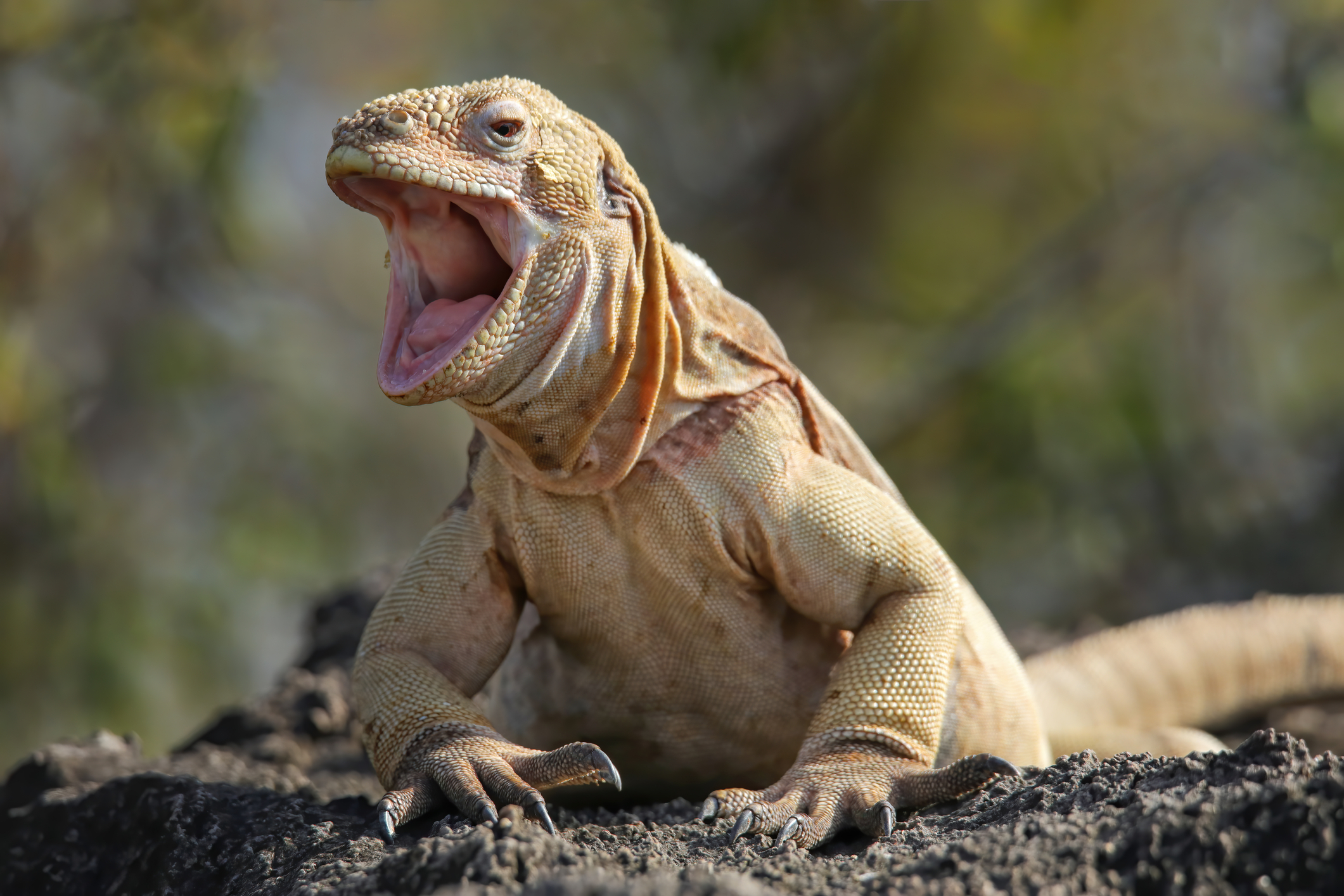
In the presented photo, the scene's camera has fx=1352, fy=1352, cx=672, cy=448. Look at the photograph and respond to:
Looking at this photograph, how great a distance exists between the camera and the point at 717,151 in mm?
15781

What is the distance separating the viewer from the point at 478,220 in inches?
148

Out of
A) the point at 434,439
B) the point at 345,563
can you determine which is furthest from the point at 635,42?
the point at 345,563

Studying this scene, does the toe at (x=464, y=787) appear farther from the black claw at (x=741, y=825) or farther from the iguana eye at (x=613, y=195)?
the iguana eye at (x=613, y=195)

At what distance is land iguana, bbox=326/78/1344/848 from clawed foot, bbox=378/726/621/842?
0.01 meters

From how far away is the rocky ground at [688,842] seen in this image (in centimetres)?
278

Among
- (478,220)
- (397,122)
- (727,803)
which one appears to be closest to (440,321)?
(478,220)

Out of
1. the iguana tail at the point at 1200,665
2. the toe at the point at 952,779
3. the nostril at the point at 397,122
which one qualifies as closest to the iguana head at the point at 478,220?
the nostril at the point at 397,122

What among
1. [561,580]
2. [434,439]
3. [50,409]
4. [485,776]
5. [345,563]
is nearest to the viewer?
[485,776]

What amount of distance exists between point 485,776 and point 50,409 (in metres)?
9.96

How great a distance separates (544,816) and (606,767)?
239 mm

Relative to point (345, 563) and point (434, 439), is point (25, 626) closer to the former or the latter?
point (345, 563)

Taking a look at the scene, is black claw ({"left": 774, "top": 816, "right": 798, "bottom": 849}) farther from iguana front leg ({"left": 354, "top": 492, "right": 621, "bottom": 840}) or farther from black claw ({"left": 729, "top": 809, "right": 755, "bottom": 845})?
iguana front leg ({"left": 354, "top": 492, "right": 621, "bottom": 840})

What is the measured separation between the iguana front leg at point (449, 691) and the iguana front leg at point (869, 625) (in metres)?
0.57

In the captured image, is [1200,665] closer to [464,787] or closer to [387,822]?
[464,787]
